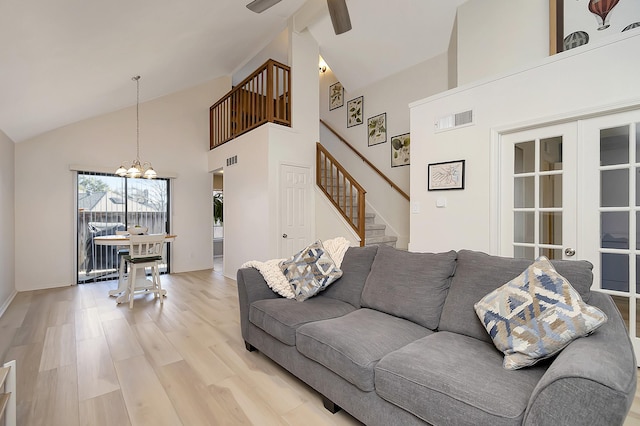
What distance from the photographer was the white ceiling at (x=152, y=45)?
2152 mm

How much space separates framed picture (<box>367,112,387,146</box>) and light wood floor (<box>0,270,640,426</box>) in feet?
12.6

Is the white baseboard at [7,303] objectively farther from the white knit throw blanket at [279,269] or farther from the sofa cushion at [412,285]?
the sofa cushion at [412,285]

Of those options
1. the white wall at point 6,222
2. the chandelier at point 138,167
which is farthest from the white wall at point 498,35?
the white wall at point 6,222

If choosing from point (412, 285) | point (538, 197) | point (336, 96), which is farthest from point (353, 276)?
point (336, 96)

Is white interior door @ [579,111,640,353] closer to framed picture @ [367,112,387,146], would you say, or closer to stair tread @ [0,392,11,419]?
framed picture @ [367,112,387,146]

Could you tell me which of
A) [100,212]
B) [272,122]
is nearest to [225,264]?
[100,212]

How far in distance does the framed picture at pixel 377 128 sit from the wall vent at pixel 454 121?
7.10ft

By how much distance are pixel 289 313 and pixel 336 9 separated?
2749mm

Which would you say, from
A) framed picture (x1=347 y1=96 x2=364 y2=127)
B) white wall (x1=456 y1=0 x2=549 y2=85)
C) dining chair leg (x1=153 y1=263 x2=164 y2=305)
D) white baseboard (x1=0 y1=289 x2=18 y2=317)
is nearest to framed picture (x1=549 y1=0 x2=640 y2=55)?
white wall (x1=456 y1=0 x2=549 y2=85)

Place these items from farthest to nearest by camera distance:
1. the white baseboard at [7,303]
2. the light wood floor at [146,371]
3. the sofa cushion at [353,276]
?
the white baseboard at [7,303], the sofa cushion at [353,276], the light wood floor at [146,371]

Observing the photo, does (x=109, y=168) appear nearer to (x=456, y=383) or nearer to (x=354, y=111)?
(x=354, y=111)

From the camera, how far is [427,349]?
157 cm


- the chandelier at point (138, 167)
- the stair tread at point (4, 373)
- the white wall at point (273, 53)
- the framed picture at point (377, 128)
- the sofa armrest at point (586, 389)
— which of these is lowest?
the stair tread at point (4, 373)

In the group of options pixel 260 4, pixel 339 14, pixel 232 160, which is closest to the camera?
pixel 260 4
